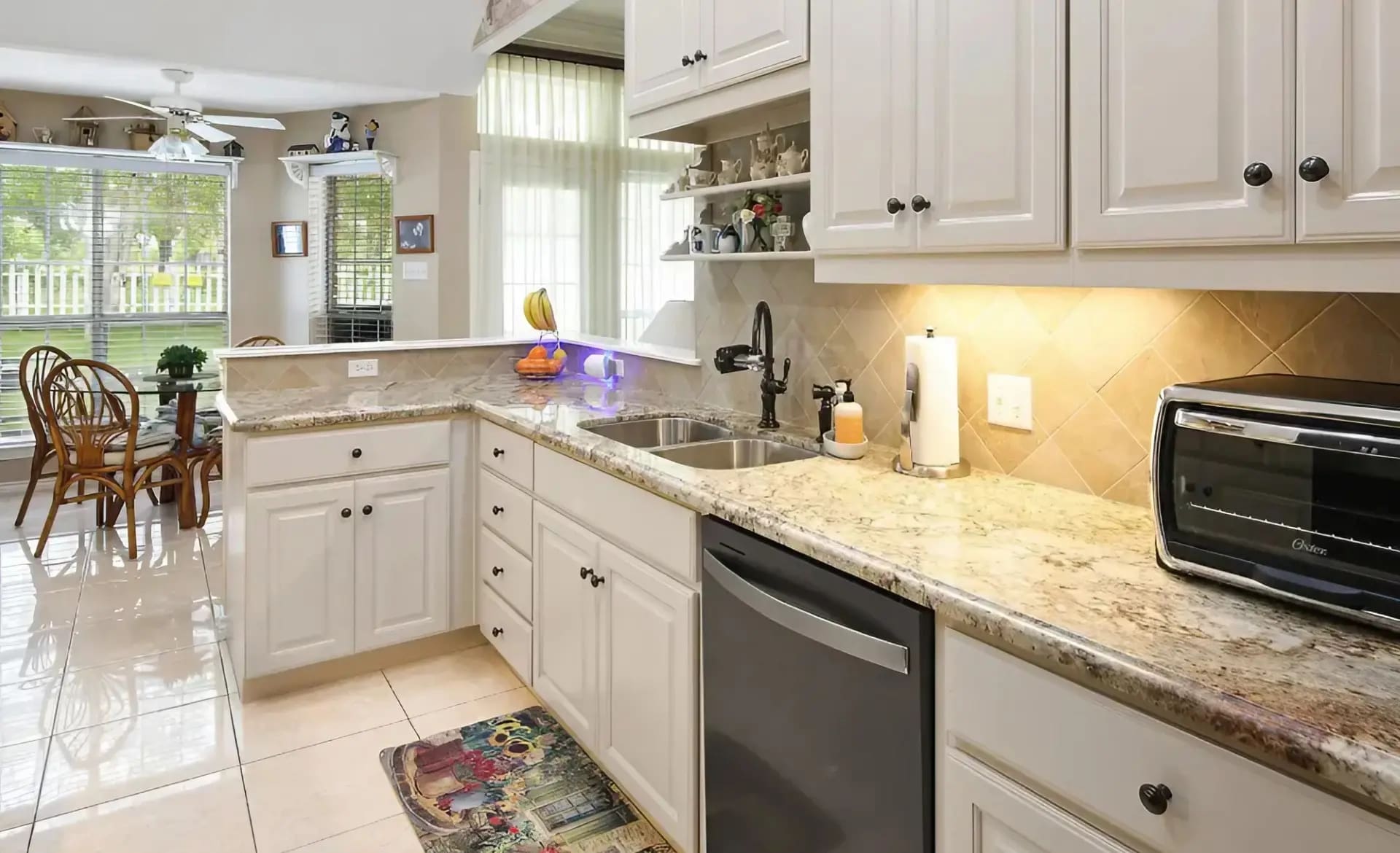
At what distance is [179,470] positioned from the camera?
4.90 metres

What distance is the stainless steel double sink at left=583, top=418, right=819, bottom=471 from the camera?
2402 mm

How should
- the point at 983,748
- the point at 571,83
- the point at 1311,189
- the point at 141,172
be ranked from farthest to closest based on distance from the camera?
the point at 141,172 < the point at 571,83 < the point at 983,748 < the point at 1311,189

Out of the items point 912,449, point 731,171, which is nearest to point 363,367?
point 731,171

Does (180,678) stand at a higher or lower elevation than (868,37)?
lower

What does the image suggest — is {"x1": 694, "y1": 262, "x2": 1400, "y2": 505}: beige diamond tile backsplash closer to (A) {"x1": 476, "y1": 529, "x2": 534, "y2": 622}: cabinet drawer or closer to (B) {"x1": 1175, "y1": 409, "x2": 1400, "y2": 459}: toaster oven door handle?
(B) {"x1": 1175, "y1": 409, "x2": 1400, "y2": 459}: toaster oven door handle

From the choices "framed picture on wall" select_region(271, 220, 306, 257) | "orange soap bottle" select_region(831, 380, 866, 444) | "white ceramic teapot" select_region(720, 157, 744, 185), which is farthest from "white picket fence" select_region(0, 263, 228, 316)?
"orange soap bottle" select_region(831, 380, 866, 444)

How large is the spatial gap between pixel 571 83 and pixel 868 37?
447 cm

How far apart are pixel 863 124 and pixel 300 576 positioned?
7.36 ft

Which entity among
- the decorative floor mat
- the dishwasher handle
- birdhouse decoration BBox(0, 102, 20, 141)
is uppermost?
birdhouse decoration BBox(0, 102, 20, 141)

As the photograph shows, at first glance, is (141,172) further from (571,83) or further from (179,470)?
(571,83)

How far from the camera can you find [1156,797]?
1.00 meters

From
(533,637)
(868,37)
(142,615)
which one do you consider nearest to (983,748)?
(868,37)

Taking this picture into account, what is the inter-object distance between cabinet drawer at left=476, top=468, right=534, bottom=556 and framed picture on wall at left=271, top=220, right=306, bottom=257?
463cm

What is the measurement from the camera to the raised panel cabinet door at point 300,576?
282cm
